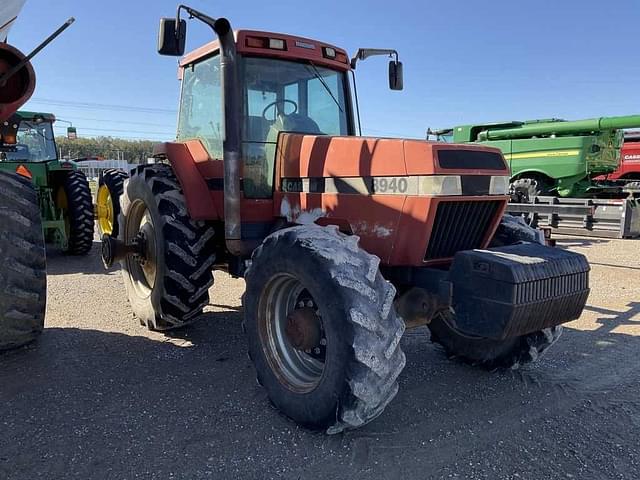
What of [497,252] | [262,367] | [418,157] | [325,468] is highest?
[418,157]

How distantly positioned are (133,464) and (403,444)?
147 cm

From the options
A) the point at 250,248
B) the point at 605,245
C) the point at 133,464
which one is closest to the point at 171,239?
the point at 250,248

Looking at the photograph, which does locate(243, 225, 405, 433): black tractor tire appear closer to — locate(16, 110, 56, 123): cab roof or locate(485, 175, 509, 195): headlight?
locate(485, 175, 509, 195): headlight

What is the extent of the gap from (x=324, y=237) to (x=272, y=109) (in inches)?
62.1

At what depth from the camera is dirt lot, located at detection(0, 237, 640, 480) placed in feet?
8.96

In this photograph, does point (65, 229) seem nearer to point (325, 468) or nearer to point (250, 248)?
point (250, 248)

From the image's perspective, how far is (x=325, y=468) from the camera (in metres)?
2.71

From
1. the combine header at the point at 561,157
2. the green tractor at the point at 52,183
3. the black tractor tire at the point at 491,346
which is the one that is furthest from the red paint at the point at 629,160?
the green tractor at the point at 52,183

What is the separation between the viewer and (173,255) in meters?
4.18

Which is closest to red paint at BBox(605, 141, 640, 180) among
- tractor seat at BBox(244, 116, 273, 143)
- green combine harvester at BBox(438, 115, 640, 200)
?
green combine harvester at BBox(438, 115, 640, 200)

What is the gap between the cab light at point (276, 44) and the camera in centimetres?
408

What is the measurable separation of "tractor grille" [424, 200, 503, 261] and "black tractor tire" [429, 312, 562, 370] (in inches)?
18.7

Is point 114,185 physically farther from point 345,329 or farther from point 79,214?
point 345,329

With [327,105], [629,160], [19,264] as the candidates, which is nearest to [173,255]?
[19,264]
